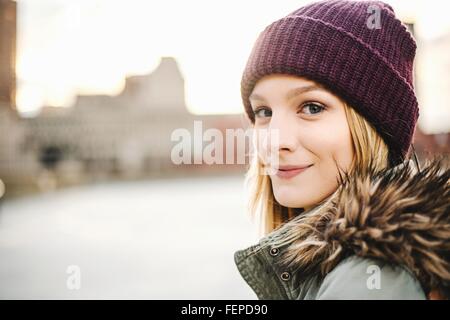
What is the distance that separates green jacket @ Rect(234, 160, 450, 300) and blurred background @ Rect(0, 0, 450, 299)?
1.20ft

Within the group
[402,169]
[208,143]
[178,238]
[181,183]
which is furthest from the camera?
[181,183]

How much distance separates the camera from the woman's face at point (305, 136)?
3.62ft

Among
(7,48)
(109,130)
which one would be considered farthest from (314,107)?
(109,130)

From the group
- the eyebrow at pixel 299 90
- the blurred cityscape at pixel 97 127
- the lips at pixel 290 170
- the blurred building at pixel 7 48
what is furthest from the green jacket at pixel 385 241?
the blurred building at pixel 7 48

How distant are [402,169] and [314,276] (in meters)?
0.31

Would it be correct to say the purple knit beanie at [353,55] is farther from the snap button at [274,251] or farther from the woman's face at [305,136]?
the snap button at [274,251]

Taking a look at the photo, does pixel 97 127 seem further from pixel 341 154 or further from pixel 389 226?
pixel 389 226

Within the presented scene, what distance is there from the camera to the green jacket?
940mm

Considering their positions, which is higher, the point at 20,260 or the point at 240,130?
the point at 240,130

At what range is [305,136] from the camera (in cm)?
112

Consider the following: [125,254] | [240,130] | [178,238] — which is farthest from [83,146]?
[240,130]

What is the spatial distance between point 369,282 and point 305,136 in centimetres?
37
